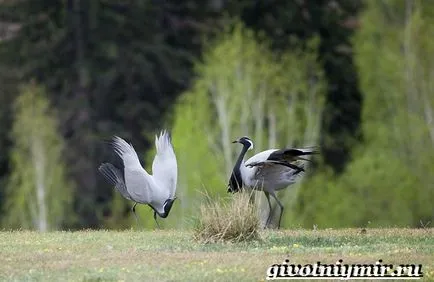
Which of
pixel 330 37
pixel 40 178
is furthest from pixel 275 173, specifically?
pixel 330 37

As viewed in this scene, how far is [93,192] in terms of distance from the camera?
1907 inches

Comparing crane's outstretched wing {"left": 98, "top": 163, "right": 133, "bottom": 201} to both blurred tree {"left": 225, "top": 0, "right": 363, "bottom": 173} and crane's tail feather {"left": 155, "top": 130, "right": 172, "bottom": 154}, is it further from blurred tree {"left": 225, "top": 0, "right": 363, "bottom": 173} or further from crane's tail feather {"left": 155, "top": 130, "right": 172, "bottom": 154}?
blurred tree {"left": 225, "top": 0, "right": 363, "bottom": 173}

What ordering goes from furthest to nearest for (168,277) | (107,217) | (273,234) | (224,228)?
(107,217) → (273,234) → (224,228) → (168,277)

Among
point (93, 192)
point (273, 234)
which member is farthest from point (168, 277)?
point (93, 192)

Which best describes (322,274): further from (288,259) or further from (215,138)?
(215,138)

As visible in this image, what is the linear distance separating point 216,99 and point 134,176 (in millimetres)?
24749

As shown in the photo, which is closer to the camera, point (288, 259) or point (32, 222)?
point (288, 259)

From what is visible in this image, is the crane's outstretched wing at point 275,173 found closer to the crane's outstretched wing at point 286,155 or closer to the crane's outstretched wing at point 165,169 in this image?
the crane's outstretched wing at point 286,155

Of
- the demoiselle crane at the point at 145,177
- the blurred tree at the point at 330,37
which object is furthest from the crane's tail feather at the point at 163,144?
the blurred tree at the point at 330,37

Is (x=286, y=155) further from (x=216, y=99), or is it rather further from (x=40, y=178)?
(x=40, y=178)

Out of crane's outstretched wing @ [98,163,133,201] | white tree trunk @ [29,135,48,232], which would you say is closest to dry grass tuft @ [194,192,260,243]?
crane's outstretched wing @ [98,163,133,201]

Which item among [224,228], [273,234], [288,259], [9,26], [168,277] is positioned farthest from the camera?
[9,26]

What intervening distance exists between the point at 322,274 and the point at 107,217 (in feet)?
103

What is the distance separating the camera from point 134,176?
2231 cm
